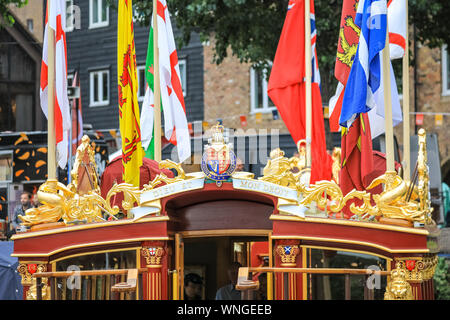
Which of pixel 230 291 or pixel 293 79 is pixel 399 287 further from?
pixel 293 79

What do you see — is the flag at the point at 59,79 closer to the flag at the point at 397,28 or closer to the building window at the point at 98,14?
the flag at the point at 397,28

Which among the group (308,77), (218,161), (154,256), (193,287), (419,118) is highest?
(419,118)

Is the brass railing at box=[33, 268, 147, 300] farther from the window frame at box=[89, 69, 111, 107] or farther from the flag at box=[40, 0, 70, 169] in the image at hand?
the window frame at box=[89, 69, 111, 107]

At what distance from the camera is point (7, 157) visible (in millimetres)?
25531

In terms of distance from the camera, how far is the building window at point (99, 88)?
33656 mm

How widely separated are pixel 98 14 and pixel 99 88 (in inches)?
95.4

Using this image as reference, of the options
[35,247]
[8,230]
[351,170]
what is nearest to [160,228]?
[35,247]

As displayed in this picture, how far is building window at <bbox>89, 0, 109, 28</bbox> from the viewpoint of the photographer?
1302 inches

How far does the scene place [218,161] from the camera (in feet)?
33.8

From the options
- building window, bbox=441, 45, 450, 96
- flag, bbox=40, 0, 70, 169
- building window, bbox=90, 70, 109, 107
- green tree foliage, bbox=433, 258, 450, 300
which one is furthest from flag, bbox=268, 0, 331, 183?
building window, bbox=90, 70, 109, 107

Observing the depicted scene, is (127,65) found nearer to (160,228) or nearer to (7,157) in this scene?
(160,228)

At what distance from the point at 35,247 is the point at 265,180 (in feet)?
8.62

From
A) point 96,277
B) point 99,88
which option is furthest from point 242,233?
point 99,88

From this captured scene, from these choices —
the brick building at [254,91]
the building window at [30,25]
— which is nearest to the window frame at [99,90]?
the brick building at [254,91]
